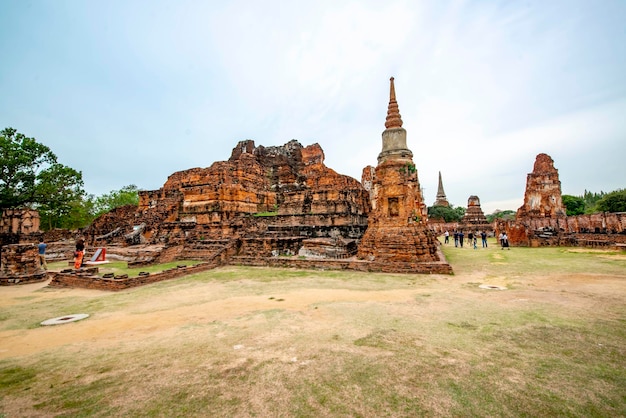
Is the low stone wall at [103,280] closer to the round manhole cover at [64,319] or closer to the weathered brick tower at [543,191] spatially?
the round manhole cover at [64,319]

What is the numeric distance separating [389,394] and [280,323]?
2460 millimetres

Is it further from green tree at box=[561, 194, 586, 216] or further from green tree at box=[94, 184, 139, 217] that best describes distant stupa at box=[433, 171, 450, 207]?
green tree at box=[94, 184, 139, 217]

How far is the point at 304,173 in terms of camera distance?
1051 inches

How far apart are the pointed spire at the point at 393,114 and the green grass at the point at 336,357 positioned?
766 cm

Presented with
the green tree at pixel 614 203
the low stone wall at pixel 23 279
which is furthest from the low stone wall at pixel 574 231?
the low stone wall at pixel 23 279

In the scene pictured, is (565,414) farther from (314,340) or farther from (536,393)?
(314,340)

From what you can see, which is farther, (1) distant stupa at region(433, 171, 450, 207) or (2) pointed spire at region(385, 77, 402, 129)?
(1) distant stupa at region(433, 171, 450, 207)

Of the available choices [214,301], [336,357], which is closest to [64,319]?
[214,301]

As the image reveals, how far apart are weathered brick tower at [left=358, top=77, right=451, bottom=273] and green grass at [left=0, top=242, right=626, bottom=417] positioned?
140 inches

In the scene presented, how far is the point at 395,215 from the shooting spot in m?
11.4

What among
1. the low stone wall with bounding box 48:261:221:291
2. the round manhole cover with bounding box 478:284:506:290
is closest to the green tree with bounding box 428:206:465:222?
the round manhole cover with bounding box 478:284:506:290

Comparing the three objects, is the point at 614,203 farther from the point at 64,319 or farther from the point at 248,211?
the point at 64,319

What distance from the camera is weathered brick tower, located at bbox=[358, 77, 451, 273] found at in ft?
34.4

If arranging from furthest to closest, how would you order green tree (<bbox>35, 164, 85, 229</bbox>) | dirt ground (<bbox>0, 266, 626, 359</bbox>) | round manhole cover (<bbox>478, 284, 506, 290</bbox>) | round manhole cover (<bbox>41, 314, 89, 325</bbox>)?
green tree (<bbox>35, 164, 85, 229</bbox>) → round manhole cover (<bbox>478, 284, 506, 290</bbox>) → round manhole cover (<bbox>41, 314, 89, 325</bbox>) → dirt ground (<bbox>0, 266, 626, 359</bbox>)
